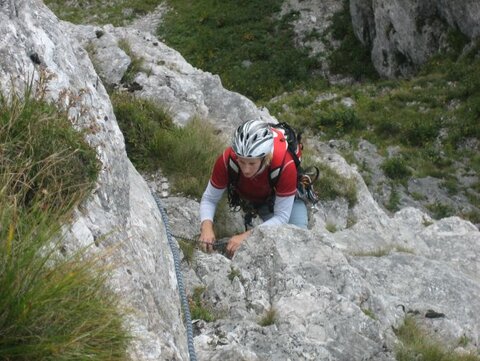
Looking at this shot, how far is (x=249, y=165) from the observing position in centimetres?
651

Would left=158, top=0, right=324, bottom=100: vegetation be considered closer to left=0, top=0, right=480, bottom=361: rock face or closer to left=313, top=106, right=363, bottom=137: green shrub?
left=313, top=106, right=363, bottom=137: green shrub

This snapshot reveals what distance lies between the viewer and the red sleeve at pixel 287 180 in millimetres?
6730

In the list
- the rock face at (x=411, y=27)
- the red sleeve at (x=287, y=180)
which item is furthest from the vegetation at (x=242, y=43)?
the red sleeve at (x=287, y=180)

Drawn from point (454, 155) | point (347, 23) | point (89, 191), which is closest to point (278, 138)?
point (89, 191)

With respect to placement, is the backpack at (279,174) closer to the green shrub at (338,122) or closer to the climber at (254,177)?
the climber at (254,177)

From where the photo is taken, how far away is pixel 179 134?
9.64 metres

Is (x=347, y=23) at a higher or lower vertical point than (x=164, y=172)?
lower

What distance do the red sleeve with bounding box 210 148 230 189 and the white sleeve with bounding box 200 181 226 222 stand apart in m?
0.06

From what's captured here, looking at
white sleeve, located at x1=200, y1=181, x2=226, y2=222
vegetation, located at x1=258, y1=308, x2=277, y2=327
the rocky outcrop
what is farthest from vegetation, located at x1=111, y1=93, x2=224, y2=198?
vegetation, located at x1=258, y1=308, x2=277, y2=327

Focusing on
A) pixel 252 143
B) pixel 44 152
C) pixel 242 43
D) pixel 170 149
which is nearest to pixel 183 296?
pixel 44 152

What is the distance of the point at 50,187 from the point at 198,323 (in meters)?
1.83

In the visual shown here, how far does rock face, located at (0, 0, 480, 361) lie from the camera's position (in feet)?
14.8

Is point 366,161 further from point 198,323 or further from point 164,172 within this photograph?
point 198,323

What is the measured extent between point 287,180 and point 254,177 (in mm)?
337
